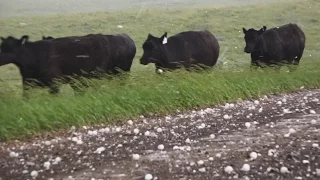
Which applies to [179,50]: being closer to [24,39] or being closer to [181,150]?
[24,39]

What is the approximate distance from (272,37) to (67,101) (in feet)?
38.7

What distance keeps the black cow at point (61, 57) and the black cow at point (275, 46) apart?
5705 millimetres

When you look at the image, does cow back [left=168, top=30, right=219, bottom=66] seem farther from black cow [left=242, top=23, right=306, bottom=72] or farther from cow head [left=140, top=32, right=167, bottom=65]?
black cow [left=242, top=23, right=306, bottom=72]

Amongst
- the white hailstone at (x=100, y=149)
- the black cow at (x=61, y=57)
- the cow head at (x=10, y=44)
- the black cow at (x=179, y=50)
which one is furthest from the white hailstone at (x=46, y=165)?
the black cow at (x=179, y=50)

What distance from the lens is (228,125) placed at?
8828 mm

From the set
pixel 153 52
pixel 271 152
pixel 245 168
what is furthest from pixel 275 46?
pixel 245 168

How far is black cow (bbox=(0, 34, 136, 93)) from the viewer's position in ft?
41.7

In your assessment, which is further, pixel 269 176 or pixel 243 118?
pixel 243 118

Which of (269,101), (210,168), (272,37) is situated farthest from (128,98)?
(272,37)

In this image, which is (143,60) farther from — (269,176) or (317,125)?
(269,176)

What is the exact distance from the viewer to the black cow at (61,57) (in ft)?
41.7

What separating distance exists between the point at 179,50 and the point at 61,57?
15.4 feet

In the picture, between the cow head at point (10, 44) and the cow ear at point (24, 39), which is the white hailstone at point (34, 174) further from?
the cow ear at point (24, 39)

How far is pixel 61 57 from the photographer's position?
1320cm
